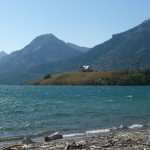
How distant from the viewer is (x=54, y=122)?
53188 millimetres

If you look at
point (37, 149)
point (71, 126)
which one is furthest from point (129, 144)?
point (71, 126)

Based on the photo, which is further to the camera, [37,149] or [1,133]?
[1,133]

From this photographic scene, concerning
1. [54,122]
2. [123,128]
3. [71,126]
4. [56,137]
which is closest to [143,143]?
[56,137]

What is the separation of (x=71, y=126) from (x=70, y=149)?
25.5 metres

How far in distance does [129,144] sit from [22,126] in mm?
26814

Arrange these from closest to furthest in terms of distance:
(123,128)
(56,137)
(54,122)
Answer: (56,137), (123,128), (54,122)

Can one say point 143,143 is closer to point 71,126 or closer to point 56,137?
point 56,137

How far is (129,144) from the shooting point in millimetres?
24375

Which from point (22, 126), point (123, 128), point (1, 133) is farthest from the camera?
point (22, 126)

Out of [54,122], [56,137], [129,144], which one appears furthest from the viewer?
[54,122]

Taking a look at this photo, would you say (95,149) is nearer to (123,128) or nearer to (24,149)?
(24,149)

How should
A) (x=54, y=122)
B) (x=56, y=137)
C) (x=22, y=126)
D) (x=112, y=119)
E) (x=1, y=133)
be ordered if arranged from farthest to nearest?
(x=112, y=119), (x=54, y=122), (x=22, y=126), (x=1, y=133), (x=56, y=137)

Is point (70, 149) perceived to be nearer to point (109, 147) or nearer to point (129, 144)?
point (109, 147)

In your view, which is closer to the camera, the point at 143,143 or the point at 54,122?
the point at 143,143
